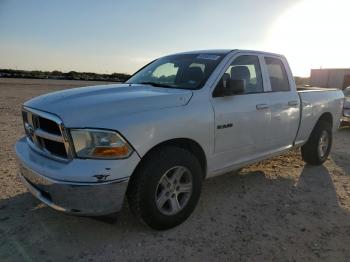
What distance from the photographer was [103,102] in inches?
134

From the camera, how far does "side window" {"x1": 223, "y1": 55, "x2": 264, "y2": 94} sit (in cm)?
453

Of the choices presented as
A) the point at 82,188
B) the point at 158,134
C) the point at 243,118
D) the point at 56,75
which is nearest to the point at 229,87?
the point at 243,118

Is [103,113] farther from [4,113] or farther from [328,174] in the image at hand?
[4,113]

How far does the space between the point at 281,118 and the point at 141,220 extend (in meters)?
2.57

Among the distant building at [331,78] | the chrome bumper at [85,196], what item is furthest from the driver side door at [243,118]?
the distant building at [331,78]

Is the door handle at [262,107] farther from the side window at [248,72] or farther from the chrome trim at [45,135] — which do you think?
the chrome trim at [45,135]

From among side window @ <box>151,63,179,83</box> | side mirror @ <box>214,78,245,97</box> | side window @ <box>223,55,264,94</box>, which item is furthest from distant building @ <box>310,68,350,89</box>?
side mirror @ <box>214,78,245,97</box>

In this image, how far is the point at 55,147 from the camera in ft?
11.0

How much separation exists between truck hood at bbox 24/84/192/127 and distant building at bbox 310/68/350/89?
27.6 metres

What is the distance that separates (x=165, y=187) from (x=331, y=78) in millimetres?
30157

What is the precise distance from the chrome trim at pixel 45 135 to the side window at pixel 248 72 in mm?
2118

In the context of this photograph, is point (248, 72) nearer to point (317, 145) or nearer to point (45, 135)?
point (317, 145)

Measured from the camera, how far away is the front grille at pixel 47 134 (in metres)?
3.20

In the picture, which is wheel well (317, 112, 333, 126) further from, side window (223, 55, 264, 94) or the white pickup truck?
side window (223, 55, 264, 94)
